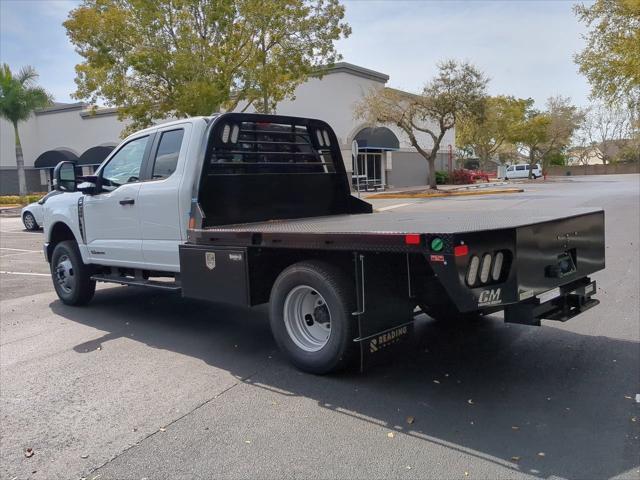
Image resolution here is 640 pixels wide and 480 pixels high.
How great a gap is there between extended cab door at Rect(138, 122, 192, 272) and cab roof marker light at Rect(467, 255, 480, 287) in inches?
127

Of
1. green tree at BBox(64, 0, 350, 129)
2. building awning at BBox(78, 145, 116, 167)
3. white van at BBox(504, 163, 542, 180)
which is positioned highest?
green tree at BBox(64, 0, 350, 129)

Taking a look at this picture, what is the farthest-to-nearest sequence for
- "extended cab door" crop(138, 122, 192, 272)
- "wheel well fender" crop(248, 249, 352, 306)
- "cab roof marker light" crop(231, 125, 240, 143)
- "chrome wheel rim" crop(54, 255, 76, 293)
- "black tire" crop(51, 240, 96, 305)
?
"chrome wheel rim" crop(54, 255, 76, 293) → "black tire" crop(51, 240, 96, 305) → "cab roof marker light" crop(231, 125, 240, 143) → "extended cab door" crop(138, 122, 192, 272) → "wheel well fender" crop(248, 249, 352, 306)

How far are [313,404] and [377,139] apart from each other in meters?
34.3

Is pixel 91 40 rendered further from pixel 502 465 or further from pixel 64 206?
pixel 502 465

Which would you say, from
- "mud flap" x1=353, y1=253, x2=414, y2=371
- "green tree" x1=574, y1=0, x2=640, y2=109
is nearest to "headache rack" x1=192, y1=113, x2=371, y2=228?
"mud flap" x1=353, y1=253, x2=414, y2=371

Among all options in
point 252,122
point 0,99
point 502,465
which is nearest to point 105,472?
point 502,465

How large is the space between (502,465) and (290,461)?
1.26 metres

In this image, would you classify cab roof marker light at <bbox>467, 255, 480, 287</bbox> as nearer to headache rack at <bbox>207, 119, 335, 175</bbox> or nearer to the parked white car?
headache rack at <bbox>207, 119, 335, 175</bbox>

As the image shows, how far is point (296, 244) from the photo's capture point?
464 cm

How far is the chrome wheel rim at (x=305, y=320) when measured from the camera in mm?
4887

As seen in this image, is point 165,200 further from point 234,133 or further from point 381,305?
point 381,305

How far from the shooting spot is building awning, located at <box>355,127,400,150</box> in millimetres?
36031

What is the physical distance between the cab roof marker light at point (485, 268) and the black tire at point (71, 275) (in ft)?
18.5

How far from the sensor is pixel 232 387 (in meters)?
4.76
